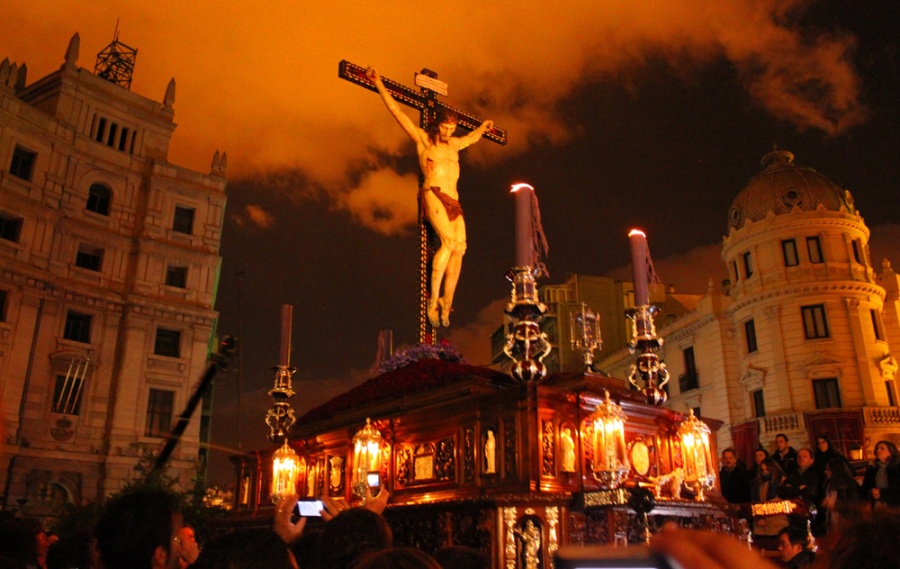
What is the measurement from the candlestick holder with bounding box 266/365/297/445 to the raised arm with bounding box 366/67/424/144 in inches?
178

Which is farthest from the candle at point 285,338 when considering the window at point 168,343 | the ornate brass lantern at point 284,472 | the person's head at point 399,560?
the window at point 168,343

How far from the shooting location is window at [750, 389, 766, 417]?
90.3 feet

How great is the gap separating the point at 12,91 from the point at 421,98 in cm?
2260

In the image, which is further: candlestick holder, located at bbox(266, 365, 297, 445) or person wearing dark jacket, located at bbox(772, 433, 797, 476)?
person wearing dark jacket, located at bbox(772, 433, 797, 476)

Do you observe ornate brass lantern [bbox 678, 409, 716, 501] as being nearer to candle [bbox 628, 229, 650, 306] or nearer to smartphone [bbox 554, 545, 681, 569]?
candle [bbox 628, 229, 650, 306]

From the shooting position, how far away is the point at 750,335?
28.9m

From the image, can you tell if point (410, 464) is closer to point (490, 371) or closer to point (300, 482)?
point (490, 371)

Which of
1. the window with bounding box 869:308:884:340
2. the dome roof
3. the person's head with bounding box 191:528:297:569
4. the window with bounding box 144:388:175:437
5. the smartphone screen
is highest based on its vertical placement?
the dome roof

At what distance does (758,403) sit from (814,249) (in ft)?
21.5

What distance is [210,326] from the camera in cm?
3222

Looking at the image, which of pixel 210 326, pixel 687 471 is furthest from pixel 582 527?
pixel 210 326

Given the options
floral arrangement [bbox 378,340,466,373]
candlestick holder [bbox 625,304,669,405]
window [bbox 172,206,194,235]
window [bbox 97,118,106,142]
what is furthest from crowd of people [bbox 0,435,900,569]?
window [bbox 97,118,106,142]

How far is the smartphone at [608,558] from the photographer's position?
132cm

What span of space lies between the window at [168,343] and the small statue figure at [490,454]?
1032 inches
